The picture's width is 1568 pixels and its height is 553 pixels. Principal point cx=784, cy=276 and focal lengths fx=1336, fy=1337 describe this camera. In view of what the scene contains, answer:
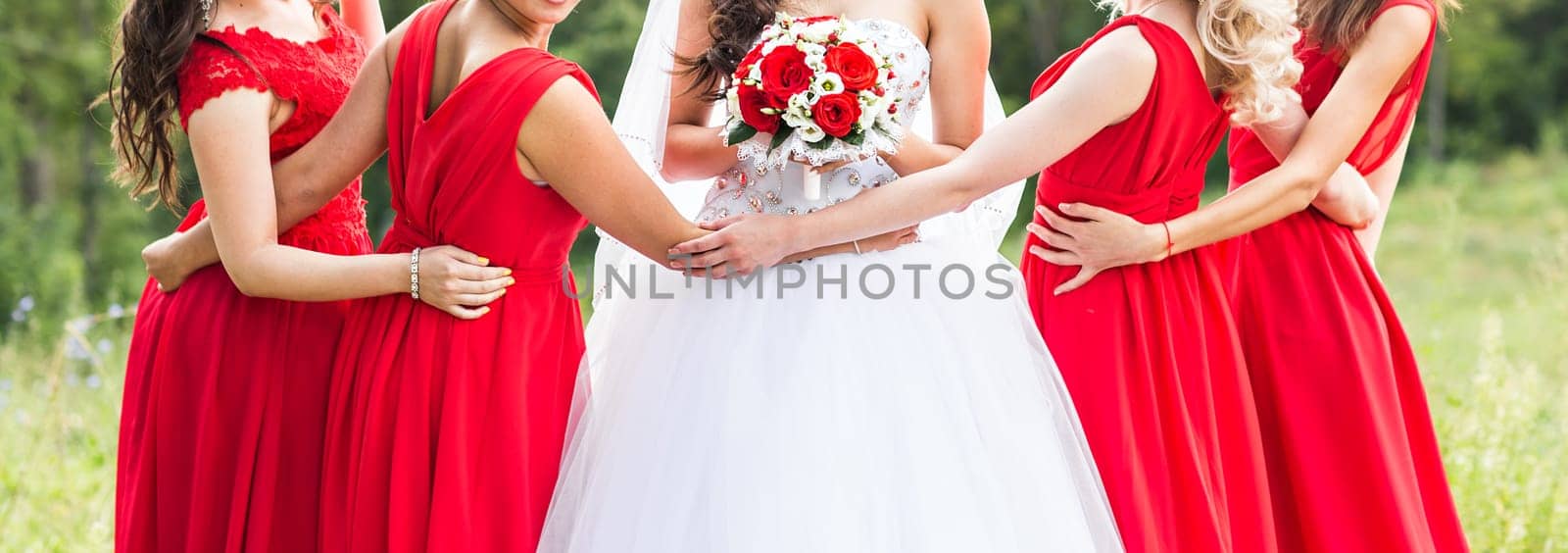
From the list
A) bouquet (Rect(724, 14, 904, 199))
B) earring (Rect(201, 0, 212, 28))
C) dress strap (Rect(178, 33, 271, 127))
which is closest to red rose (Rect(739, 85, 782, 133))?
bouquet (Rect(724, 14, 904, 199))

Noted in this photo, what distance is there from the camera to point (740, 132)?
299cm

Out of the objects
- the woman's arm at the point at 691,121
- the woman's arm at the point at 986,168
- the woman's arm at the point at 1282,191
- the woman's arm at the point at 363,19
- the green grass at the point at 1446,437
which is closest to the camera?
the woman's arm at the point at 986,168

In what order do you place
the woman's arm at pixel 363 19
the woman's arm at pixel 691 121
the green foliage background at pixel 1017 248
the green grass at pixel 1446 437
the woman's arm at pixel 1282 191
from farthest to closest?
the green foliage background at pixel 1017 248 → the green grass at pixel 1446 437 → the woman's arm at pixel 363 19 → the woman's arm at pixel 691 121 → the woman's arm at pixel 1282 191

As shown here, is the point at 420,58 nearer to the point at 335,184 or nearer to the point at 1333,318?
the point at 335,184

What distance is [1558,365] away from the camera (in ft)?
27.1

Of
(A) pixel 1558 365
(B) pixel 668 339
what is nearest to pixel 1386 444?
(B) pixel 668 339

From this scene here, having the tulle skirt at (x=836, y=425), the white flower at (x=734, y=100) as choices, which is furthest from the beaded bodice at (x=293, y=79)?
the white flower at (x=734, y=100)

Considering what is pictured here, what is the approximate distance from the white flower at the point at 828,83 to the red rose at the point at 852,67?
1cm

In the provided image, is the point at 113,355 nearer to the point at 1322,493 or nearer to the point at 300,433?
the point at 300,433

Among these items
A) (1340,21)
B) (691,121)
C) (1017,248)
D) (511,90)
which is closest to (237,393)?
(511,90)

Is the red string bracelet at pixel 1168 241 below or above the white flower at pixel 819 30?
below

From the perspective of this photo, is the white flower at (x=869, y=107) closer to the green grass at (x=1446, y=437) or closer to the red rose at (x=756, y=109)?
the red rose at (x=756, y=109)

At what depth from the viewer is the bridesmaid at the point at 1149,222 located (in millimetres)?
2967

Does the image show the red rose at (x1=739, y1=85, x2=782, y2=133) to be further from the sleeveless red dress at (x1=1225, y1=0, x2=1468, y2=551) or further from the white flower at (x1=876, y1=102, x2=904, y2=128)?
the sleeveless red dress at (x1=1225, y1=0, x2=1468, y2=551)
